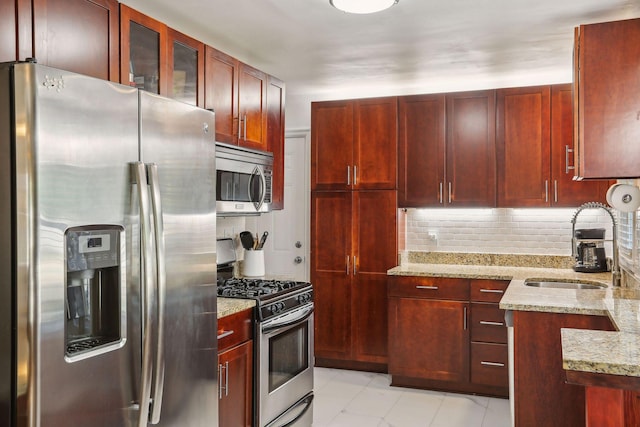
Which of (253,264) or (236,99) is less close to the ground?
(236,99)

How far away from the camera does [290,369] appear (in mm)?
3221

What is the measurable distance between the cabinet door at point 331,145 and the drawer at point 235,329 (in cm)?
222

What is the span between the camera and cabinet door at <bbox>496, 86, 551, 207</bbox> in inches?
169

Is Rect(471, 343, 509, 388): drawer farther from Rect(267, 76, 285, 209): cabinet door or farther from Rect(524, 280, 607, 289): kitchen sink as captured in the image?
Rect(267, 76, 285, 209): cabinet door

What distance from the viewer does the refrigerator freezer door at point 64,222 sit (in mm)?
1500

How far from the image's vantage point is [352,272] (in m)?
4.78

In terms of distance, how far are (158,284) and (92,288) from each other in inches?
8.5

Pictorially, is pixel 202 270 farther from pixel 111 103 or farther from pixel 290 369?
pixel 290 369

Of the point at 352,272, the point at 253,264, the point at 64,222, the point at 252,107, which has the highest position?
the point at 252,107

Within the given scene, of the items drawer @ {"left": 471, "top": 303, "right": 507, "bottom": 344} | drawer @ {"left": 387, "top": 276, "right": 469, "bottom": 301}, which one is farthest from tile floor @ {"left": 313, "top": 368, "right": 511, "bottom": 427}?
drawer @ {"left": 387, "top": 276, "right": 469, "bottom": 301}

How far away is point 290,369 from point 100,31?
6.85 feet

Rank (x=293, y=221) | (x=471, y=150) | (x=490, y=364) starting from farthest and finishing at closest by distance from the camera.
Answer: (x=293, y=221) → (x=471, y=150) → (x=490, y=364)

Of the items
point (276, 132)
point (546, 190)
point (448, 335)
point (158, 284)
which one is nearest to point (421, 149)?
point (546, 190)

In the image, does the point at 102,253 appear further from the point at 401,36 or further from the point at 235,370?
the point at 401,36
